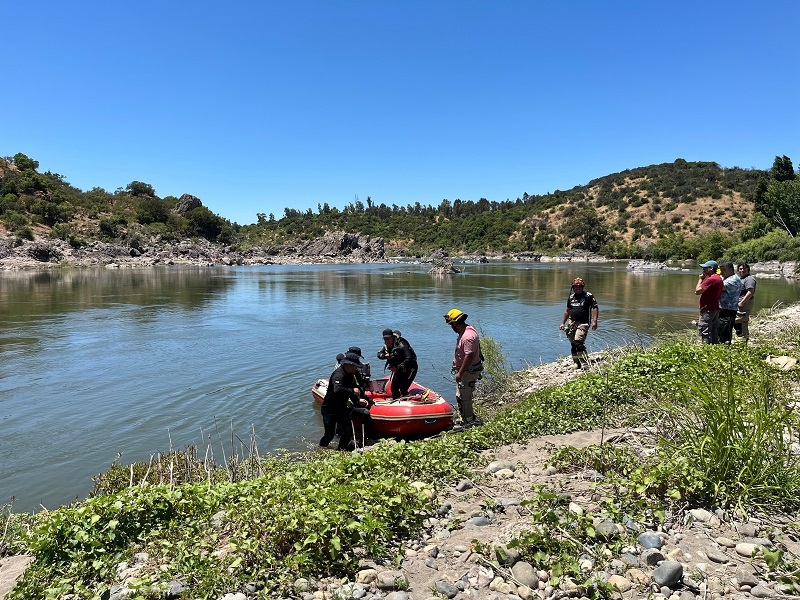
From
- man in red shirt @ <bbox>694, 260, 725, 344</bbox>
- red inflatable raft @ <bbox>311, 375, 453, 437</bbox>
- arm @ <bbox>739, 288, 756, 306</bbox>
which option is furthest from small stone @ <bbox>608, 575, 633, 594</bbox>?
arm @ <bbox>739, 288, 756, 306</bbox>

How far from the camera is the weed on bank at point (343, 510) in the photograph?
3.85 m

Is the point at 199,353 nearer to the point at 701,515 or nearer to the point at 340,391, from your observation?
the point at 340,391

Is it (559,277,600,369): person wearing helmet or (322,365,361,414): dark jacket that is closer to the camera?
(322,365,361,414): dark jacket

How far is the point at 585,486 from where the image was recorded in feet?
15.9

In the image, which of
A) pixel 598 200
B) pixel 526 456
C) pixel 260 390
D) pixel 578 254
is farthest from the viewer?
pixel 598 200

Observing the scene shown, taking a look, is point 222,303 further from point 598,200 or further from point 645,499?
point 598,200

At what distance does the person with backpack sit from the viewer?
10570 mm

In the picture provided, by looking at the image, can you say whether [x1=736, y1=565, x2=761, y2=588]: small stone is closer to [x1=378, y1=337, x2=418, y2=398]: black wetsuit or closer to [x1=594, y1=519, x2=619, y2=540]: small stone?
[x1=594, y1=519, x2=619, y2=540]: small stone

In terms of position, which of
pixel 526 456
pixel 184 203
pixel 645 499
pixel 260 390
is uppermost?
pixel 184 203

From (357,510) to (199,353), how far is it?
1660 centimetres

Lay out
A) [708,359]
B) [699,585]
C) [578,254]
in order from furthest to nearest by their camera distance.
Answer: [578,254], [708,359], [699,585]

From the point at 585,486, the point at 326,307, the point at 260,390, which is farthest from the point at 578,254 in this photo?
the point at 585,486

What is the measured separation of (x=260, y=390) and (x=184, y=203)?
122 m

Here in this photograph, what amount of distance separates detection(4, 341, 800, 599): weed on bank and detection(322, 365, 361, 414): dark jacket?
3.44 metres
